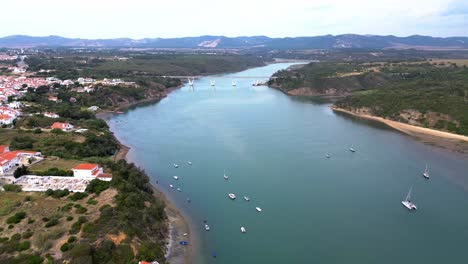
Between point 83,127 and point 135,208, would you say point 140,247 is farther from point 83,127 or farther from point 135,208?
point 83,127

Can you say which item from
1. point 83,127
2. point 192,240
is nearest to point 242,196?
point 192,240

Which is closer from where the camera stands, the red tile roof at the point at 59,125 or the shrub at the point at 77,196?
the shrub at the point at 77,196

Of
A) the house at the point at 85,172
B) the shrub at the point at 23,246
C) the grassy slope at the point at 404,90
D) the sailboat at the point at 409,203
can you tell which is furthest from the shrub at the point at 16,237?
Answer: the grassy slope at the point at 404,90

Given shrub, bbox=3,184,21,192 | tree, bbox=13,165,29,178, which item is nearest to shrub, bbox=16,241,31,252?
shrub, bbox=3,184,21,192

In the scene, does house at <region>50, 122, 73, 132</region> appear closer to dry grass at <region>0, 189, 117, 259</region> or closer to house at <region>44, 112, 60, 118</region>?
house at <region>44, 112, 60, 118</region>

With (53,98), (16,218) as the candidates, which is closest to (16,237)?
(16,218)

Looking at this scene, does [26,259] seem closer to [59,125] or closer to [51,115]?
[59,125]

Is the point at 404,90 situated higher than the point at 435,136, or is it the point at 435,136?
the point at 404,90

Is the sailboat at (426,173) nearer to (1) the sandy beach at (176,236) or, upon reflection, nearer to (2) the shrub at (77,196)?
(1) the sandy beach at (176,236)
